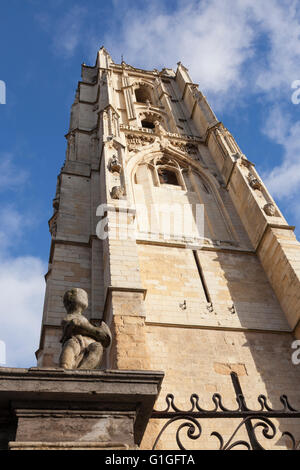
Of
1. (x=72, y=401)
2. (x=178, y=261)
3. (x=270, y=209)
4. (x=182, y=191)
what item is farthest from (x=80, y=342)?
(x=182, y=191)

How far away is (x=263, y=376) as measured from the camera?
26.4ft

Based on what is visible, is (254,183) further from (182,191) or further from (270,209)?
(182,191)

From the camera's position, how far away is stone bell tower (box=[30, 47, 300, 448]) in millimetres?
7832

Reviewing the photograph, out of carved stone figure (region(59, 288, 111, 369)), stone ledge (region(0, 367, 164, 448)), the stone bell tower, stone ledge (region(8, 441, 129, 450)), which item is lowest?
stone ledge (region(8, 441, 129, 450))

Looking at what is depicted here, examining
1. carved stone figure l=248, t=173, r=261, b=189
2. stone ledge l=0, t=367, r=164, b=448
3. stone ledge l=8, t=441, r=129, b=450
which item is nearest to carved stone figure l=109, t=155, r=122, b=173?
carved stone figure l=248, t=173, r=261, b=189

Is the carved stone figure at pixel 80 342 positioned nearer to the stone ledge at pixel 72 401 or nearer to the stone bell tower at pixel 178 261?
the stone ledge at pixel 72 401

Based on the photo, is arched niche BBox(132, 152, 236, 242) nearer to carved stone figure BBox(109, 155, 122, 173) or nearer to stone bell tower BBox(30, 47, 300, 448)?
stone bell tower BBox(30, 47, 300, 448)

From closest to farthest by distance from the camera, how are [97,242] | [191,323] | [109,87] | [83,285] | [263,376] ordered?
[263,376] < [191,323] < [83,285] < [97,242] < [109,87]

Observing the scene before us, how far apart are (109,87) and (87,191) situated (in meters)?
7.50

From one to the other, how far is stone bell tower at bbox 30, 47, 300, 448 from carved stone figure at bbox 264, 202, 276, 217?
30mm

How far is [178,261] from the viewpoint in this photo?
405 inches

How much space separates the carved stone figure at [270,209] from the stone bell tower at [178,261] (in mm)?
30
